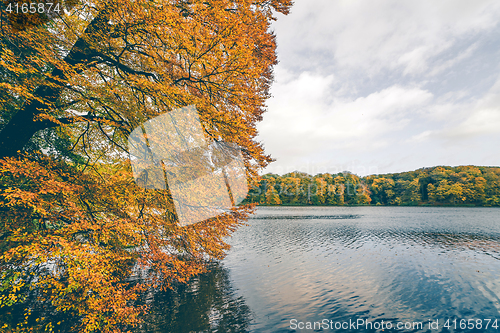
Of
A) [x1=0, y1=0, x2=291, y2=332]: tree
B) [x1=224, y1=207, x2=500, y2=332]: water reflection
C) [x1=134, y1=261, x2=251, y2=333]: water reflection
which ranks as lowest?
[x1=224, y1=207, x2=500, y2=332]: water reflection

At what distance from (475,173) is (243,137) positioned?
156 metres

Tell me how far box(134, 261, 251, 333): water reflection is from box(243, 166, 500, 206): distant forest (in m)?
92.7

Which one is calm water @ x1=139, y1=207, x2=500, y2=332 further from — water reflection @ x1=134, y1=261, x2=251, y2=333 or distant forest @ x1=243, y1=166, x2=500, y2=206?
distant forest @ x1=243, y1=166, x2=500, y2=206

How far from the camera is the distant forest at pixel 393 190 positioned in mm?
105062

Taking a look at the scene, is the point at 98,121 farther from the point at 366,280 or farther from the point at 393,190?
the point at 393,190

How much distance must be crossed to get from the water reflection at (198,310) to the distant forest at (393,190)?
9274 centimetres

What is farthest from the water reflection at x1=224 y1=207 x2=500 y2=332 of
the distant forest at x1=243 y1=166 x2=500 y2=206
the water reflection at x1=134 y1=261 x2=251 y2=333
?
the distant forest at x1=243 y1=166 x2=500 y2=206

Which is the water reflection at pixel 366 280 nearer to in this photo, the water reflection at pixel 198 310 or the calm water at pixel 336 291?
the calm water at pixel 336 291

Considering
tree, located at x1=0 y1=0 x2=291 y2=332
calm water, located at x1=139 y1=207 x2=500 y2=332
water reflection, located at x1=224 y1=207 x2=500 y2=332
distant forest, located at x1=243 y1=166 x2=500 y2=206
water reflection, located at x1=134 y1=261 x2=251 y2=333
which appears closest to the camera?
tree, located at x1=0 y1=0 x2=291 y2=332

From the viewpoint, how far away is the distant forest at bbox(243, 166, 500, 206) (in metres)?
105

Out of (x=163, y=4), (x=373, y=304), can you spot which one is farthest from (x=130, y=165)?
(x=373, y=304)

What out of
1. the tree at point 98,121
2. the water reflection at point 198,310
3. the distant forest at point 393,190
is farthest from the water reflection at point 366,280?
the distant forest at point 393,190

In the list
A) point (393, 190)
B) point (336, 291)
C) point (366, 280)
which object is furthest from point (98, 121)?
point (393, 190)

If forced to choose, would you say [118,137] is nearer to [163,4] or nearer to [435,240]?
[163,4]
